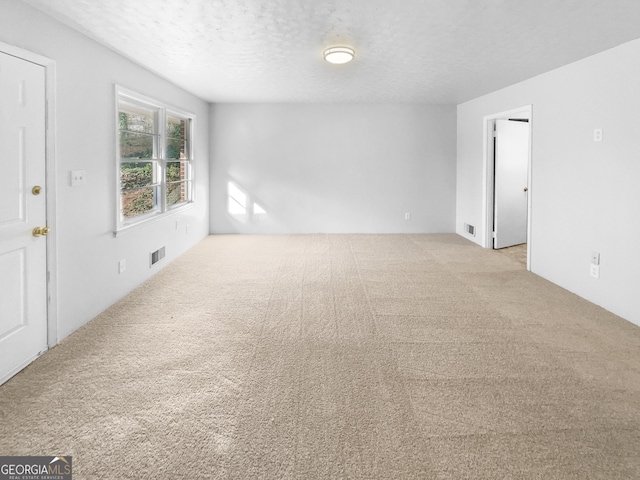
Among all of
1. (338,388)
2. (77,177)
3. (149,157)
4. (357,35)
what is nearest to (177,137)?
(149,157)

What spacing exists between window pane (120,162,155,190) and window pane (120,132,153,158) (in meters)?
0.10

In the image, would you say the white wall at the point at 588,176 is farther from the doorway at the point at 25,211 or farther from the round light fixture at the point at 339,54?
the doorway at the point at 25,211

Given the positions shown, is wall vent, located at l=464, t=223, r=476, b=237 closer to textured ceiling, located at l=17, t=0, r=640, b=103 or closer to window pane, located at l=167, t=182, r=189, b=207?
textured ceiling, located at l=17, t=0, r=640, b=103

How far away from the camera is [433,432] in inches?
79.8

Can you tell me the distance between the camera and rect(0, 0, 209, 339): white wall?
2.93 meters

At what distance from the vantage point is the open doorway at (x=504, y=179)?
644 cm

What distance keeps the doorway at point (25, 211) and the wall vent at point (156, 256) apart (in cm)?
194

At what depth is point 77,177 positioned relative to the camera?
3320 mm

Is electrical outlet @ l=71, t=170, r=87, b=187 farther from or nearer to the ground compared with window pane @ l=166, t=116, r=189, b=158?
nearer to the ground

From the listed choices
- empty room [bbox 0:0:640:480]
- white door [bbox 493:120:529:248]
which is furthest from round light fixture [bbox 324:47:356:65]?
white door [bbox 493:120:529:248]

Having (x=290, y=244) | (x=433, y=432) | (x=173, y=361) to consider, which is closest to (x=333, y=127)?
(x=290, y=244)

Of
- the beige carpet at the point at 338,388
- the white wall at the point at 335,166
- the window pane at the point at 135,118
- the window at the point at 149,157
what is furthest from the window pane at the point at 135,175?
the white wall at the point at 335,166

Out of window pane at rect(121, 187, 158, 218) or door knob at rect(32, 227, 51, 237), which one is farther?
window pane at rect(121, 187, 158, 218)

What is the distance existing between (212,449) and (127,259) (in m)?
2.91
